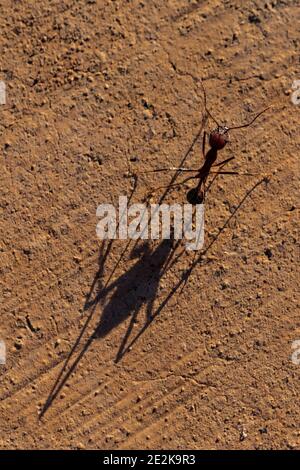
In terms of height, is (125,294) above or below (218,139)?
below

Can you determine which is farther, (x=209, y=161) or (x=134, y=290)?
(x=134, y=290)

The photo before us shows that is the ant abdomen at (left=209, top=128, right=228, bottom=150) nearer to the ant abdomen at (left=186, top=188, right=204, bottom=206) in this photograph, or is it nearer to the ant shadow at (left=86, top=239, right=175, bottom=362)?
the ant abdomen at (left=186, top=188, right=204, bottom=206)

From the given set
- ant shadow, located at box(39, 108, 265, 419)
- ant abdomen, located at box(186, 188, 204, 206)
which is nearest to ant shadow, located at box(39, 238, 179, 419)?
ant shadow, located at box(39, 108, 265, 419)

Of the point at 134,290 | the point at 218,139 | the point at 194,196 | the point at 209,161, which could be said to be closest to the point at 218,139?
the point at 218,139

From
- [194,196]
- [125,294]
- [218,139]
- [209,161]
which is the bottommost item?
[125,294]

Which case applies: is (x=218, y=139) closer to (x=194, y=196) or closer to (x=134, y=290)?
(x=194, y=196)

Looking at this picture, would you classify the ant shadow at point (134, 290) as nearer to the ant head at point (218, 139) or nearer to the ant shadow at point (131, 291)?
the ant shadow at point (131, 291)
